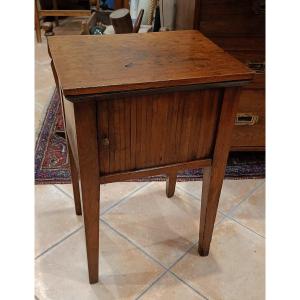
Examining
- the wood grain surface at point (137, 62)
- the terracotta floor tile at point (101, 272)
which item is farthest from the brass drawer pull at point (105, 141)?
the terracotta floor tile at point (101, 272)

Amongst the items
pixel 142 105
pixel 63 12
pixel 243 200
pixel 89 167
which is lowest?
pixel 243 200

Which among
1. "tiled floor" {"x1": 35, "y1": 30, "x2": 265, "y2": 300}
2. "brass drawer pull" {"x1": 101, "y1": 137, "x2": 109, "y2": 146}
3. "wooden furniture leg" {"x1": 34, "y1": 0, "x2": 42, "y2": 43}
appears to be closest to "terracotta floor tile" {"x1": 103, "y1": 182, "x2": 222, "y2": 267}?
"tiled floor" {"x1": 35, "y1": 30, "x2": 265, "y2": 300}

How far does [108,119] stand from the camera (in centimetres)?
66

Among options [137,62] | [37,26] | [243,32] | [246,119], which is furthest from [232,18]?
[37,26]

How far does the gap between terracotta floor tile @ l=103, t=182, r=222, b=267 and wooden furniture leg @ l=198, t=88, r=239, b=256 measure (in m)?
0.09

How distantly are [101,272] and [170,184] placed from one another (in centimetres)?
41

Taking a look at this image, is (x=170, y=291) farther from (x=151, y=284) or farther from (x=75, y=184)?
(x=75, y=184)

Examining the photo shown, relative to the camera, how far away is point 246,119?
4.25 ft

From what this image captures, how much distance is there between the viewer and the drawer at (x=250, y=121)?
125 centimetres

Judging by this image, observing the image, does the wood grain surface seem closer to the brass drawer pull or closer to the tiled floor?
the brass drawer pull

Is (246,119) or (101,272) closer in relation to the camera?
(101,272)

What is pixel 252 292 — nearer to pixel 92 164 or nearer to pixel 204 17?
pixel 92 164

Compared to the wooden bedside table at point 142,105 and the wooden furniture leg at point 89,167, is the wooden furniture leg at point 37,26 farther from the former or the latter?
the wooden furniture leg at point 89,167

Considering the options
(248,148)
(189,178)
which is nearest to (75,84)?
(189,178)
